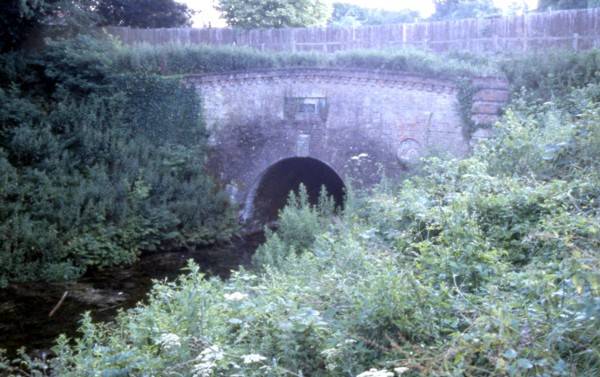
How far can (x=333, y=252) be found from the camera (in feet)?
18.7

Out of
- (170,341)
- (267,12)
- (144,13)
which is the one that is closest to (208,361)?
(170,341)

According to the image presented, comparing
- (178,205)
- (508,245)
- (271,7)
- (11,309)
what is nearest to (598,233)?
(508,245)

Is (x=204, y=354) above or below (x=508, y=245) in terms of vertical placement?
below

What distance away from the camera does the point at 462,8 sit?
34031 mm

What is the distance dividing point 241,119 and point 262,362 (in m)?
11.1

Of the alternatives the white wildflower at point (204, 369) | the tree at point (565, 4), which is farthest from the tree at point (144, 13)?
the white wildflower at point (204, 369)

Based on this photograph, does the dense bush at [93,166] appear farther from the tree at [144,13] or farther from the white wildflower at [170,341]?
the white wildflower at [170,341]

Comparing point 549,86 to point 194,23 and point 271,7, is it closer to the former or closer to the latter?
point 271,7

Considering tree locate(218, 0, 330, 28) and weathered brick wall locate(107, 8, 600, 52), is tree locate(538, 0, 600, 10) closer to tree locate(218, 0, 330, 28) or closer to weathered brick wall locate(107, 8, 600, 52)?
weathered brick wall locate(107, 8, 600, 52)

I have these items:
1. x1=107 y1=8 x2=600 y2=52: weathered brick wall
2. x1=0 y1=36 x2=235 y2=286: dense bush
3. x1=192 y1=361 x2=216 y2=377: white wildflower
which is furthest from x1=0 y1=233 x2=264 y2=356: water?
x1=107 y1=8 x2=600 y2=52: weathered brick wall

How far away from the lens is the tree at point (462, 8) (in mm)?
33781

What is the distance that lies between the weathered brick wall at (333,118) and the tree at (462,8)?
2283 centimetres

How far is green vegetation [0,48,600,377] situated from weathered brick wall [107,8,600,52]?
896cm

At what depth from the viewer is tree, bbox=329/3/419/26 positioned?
34.8m
